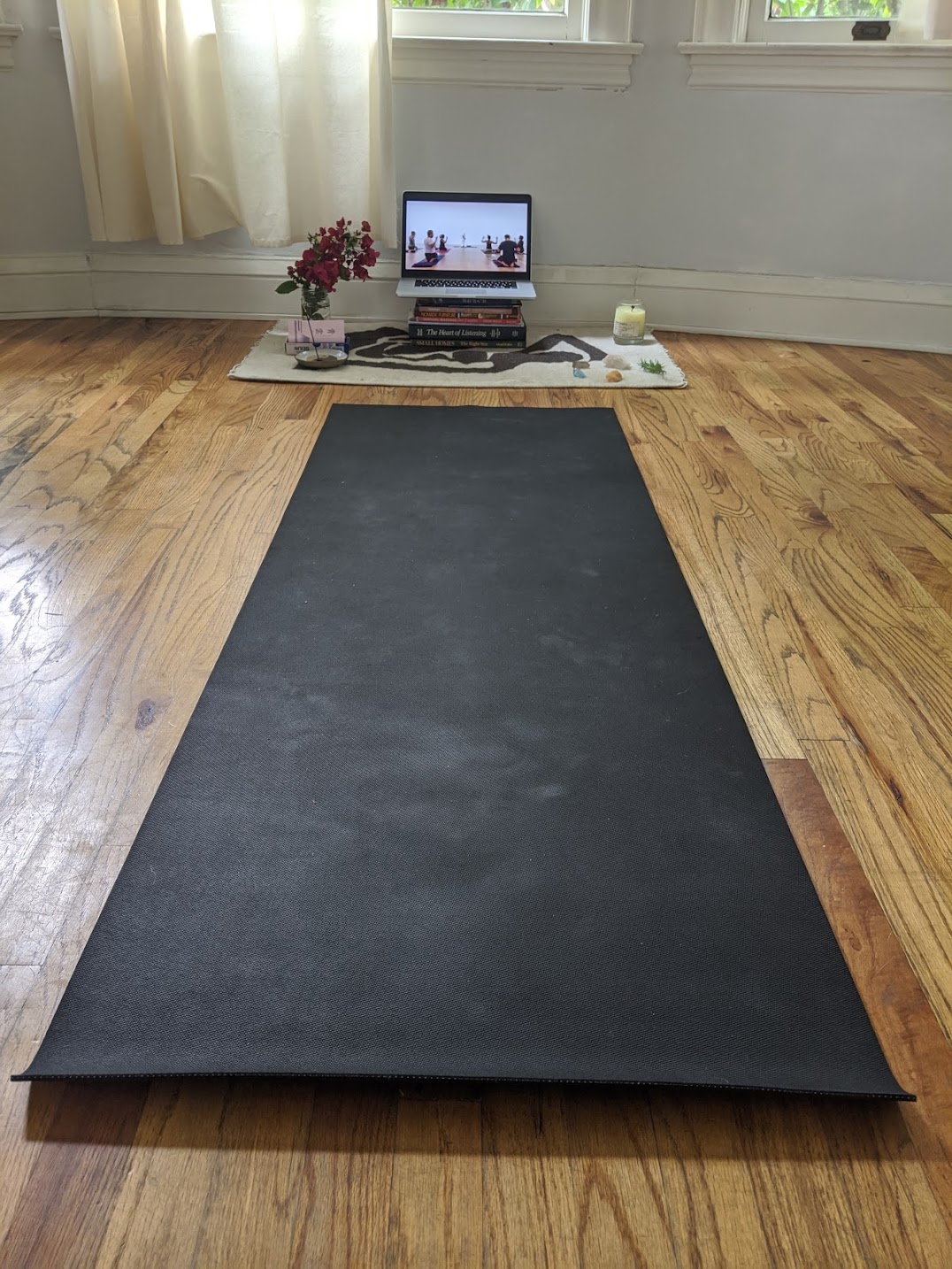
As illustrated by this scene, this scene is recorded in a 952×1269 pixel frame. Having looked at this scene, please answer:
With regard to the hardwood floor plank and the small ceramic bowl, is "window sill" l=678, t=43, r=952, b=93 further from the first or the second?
the hardwood floor plank

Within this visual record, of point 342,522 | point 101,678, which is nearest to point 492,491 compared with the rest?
point 342,522

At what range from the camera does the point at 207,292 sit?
3.36m

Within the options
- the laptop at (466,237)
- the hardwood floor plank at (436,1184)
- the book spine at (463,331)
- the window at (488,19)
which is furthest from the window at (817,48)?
the hardwood floor plank at (436,1184)

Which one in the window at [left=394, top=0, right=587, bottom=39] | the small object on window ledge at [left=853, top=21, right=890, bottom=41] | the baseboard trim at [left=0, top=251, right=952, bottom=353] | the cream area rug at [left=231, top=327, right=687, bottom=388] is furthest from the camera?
the baseboard trim at [left=0, top=251, right=952, bottom=353]

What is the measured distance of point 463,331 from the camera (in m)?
3.06

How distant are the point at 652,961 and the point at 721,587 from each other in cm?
85

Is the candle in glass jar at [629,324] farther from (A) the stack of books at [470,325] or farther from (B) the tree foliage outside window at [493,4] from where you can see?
(B) the tree foliage outside window at [493,4]

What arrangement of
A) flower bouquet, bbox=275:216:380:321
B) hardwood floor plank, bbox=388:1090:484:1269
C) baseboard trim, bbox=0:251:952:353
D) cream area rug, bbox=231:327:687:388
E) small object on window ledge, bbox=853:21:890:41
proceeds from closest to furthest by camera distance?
hardwood floor plank, bbox=388:1090:484:1269 → cream area rug, bbox=231:327:687:388 → flower bouquet, bbox=275:216:380:321 → small object on window ledge, bbox=853:21:890:41 → baseboard trim, bbox=0:251:952:353

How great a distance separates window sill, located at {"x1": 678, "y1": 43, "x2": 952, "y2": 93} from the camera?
2.93 metres

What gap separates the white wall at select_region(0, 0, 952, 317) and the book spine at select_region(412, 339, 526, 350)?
1.35ft

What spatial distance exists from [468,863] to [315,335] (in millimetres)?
2057

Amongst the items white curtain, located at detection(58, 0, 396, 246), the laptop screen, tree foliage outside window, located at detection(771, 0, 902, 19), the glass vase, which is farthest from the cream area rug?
tree foliage outside window, located at detection(771, 0, 902, 19)

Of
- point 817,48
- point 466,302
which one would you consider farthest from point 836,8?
point 466,302

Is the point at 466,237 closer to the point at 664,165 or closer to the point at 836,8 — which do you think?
the point at 664,165
